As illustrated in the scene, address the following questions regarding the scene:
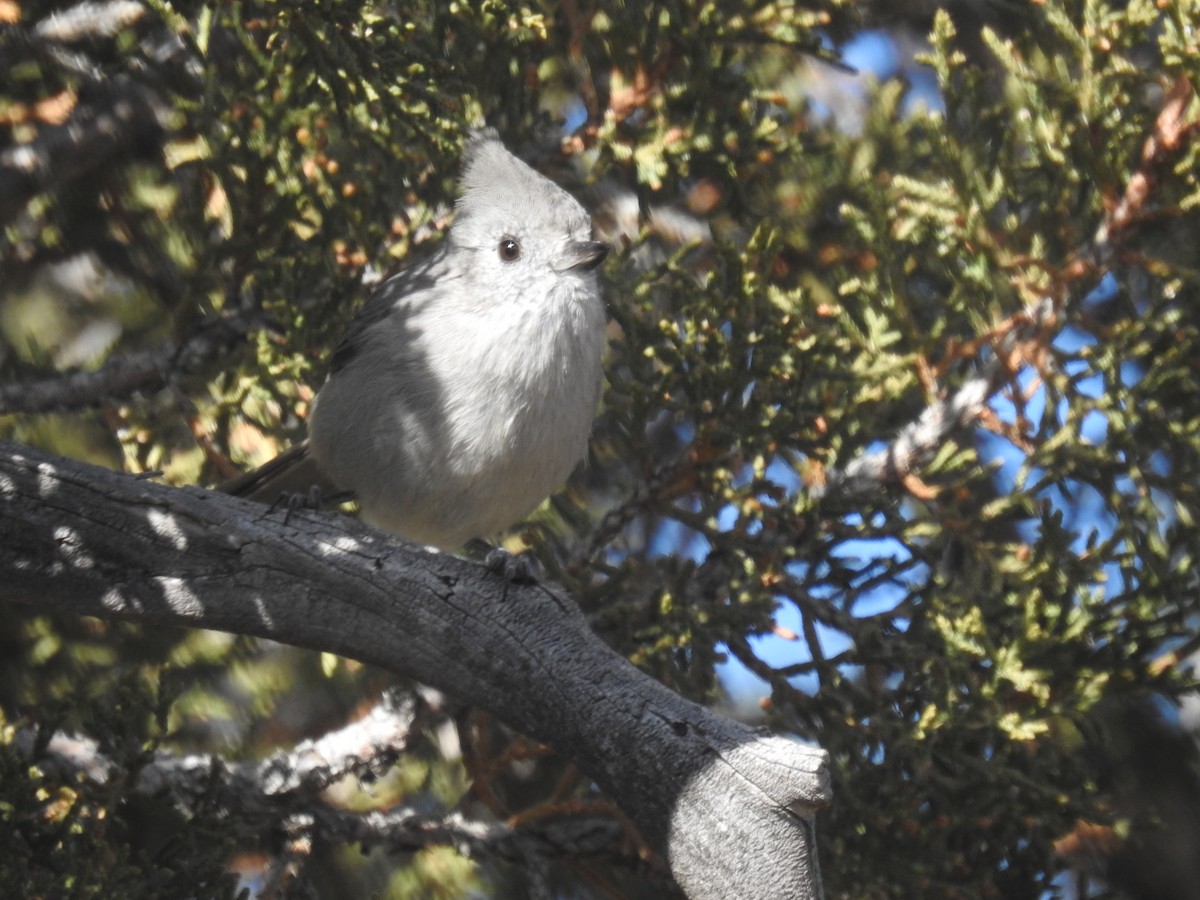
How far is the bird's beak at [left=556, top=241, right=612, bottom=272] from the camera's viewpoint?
345 centimetres

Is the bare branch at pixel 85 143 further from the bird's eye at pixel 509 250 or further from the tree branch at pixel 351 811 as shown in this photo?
the tree branch at pixel 351 811

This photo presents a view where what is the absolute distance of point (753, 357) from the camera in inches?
137

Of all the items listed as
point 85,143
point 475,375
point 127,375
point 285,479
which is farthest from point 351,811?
point 85,143

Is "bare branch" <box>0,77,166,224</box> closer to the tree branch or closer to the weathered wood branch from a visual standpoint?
the tree branch

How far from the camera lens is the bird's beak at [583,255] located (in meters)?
3.45

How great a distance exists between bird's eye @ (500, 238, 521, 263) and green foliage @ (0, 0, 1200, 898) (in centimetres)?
32

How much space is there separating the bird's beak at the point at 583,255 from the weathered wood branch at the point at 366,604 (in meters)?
1.09

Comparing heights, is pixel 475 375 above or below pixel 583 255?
below

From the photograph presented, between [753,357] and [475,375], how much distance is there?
2.29 feet

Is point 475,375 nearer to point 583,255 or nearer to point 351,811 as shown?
point 583,255

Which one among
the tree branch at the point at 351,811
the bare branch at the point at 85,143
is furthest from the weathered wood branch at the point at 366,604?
the bare branch at the point at 85,143

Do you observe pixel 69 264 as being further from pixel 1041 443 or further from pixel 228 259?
pixel 1041 443

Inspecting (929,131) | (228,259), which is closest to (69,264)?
(228,259)

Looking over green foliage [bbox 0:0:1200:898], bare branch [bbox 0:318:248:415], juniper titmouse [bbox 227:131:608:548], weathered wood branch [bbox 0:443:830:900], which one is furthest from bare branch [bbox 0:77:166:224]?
weathered wood branch [bbox 0:443:830:900]
